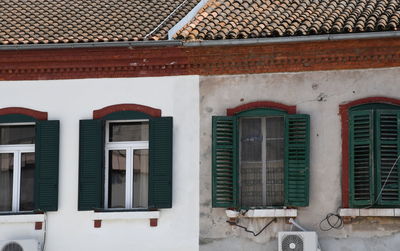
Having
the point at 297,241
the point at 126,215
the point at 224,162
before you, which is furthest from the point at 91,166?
the point at 297,241

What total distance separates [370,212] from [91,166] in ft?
17.9

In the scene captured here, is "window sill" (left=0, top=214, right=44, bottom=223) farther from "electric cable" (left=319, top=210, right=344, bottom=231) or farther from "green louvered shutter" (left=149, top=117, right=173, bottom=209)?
"electric cable" (left=319, top=210, right=344, bottom=231)

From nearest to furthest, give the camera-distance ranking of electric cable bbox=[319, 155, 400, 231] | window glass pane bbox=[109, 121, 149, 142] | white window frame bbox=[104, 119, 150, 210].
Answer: electric cable bbox=[319, 155, 400, 231]
white window frame bbox=[104, 119, 150, 210]
window glass pane bbox=[109, 121, 149, 142]

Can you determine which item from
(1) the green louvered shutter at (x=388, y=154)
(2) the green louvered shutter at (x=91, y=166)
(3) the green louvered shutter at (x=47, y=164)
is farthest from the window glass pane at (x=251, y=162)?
(3) the green louvered shutter at (x=47, y=164)

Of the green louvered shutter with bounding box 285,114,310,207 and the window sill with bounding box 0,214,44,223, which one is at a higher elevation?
the green louvered shutter with bounding box 285,114,310,207

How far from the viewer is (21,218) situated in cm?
2788

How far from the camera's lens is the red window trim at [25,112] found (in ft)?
92.7

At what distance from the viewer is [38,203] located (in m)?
27.8

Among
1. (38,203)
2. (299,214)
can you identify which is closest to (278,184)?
(299,214)

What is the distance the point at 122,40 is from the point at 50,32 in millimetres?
1751

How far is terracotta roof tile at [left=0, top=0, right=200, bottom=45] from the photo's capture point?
2828 centimetres

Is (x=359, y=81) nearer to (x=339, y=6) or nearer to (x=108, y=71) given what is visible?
(x=339, y=6)

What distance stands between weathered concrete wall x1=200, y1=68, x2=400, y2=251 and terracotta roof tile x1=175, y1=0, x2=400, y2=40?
859 millimetres

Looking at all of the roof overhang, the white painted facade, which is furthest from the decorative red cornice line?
the white painted facade
